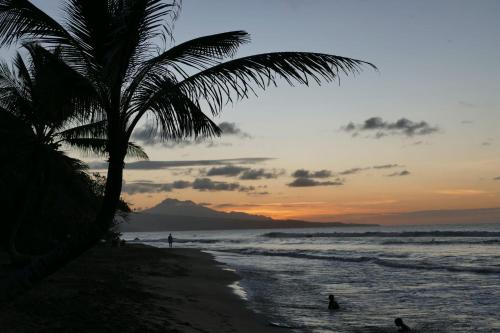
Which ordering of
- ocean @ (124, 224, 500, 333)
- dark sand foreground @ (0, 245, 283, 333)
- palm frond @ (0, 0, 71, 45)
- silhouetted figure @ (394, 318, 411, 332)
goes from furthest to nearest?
1. ocean @ (124, 224, 500, 333)
2. silhouetted figure @ (394, 318, 411, 332)
3. dark sand foreground @ (0, 245, 283, 333)
4. palm frond @ (0, 0, 71, 45)

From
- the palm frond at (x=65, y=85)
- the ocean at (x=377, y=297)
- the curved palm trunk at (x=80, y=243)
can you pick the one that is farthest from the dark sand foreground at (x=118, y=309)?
the palm frond at (x=65, y=85)

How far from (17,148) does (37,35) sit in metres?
7.47

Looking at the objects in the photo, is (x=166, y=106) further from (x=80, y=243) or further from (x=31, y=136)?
(x=31, y=136)

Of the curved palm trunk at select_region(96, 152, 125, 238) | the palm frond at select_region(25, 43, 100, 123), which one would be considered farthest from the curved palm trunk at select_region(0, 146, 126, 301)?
the palm frond at select_region(25, 43, 100, 123)

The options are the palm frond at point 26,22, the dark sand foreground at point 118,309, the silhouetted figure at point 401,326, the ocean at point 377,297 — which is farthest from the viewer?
the ocean at point 377,297

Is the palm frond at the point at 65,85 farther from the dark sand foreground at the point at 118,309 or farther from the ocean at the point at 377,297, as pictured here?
the ocean at the point at 377,297

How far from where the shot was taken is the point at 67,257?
5363 mm

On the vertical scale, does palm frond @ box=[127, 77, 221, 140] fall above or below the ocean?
above

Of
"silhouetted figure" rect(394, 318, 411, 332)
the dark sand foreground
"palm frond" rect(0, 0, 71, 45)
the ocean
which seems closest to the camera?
"palm frond" rect(0, 0, 71, 45)

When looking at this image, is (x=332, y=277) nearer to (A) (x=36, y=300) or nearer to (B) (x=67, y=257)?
(A) (x=36, y=300)

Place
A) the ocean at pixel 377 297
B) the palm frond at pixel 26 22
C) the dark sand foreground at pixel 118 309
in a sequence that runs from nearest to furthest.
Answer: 1. the palm frond at pixel 26 22
2. the dark sand foreground at pixel 118 309
3. the ocean at pixel 377 297

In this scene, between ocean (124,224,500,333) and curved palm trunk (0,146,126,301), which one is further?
Answer: ocean (124,224,500,333)

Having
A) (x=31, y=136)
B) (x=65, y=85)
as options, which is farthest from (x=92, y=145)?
(x=65, y=85)

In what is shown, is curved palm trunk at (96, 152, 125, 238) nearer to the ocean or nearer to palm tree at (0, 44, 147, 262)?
palm tree at (0, 44, 147, 262)
